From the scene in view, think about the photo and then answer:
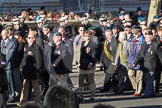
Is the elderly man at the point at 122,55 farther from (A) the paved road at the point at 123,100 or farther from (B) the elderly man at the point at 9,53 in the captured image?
(B) the elderly man at the point at 9,53

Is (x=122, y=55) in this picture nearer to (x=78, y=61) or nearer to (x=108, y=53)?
(x=108, y=53)

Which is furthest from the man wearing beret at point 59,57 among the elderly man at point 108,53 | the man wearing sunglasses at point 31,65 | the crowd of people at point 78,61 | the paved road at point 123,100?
the elderly man at point 108,53

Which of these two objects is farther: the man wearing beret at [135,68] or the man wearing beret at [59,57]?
the man wearing beret at [135,68]

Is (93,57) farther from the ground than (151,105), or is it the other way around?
(93,57)

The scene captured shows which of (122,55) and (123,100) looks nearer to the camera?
(123,100)

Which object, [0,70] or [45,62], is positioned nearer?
[0,70]

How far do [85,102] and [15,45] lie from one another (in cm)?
220

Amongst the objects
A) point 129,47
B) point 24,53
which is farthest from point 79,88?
point 129,47

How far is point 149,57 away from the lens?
14.0 metres

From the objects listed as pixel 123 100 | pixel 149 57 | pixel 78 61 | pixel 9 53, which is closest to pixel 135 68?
pixel 149 57

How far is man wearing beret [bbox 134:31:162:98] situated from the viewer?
45.7 feet

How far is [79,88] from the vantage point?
39.7 feet

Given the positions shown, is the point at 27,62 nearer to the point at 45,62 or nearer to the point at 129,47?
the point at 45,62

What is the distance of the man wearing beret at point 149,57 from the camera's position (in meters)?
13.9
